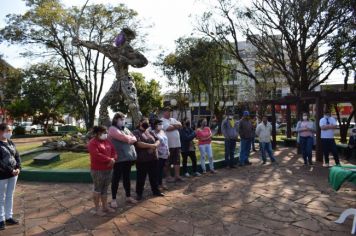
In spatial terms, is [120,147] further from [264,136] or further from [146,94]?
[146,94]

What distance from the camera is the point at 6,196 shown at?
5.74 m

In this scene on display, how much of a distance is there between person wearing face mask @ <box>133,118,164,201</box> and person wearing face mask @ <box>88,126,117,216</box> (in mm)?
831

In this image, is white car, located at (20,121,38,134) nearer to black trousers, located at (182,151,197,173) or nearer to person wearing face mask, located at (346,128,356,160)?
person wearing face mask, located at (346,128,356,160)

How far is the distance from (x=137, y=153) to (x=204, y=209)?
5.26 feet

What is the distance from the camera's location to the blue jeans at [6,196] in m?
5.57

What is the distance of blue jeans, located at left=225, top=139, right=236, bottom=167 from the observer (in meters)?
10.7

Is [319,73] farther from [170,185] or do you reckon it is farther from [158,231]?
[158,231]

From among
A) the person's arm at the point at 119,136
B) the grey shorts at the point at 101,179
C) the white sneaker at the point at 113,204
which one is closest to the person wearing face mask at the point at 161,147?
the person's arm at the point at 119,136

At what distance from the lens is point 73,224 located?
5.74 meters

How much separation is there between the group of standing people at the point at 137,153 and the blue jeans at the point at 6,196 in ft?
4.08

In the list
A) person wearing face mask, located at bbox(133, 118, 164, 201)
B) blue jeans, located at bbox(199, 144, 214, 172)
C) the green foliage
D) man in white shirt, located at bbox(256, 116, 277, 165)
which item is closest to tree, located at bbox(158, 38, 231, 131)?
the green foliage

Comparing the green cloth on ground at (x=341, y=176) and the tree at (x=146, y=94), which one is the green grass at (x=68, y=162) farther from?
the tree at (x=146, y=94)

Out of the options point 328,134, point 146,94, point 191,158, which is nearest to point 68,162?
point 191,158

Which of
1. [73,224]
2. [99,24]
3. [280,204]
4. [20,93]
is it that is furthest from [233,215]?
[20,93]
